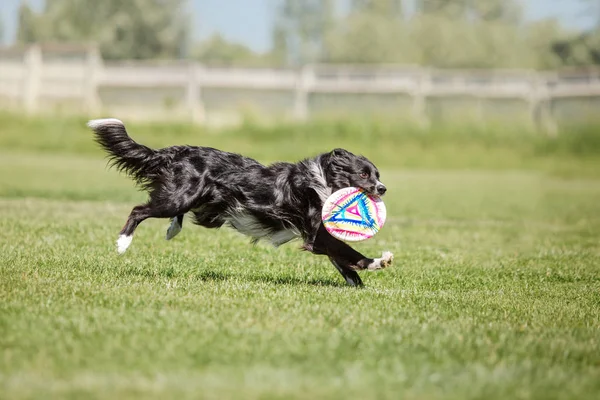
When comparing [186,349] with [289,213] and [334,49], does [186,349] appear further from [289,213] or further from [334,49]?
[334,49]

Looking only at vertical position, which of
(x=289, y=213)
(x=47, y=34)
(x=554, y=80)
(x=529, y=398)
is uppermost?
(x=47, y=34)

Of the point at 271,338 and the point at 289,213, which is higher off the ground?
the point at 289,213

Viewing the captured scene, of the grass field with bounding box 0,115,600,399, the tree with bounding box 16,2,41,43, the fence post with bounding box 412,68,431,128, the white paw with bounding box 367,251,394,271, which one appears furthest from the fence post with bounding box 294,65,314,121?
the white paw with bounding box 367,251,394,271

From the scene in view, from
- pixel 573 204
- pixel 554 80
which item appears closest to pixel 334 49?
pixel 554 80

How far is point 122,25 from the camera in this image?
76.4 meters

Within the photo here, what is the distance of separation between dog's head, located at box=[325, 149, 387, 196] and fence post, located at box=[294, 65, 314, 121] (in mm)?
45384

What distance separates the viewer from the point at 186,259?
374 inches

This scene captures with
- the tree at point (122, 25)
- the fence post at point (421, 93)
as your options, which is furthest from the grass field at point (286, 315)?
the tree at point (122, 25)

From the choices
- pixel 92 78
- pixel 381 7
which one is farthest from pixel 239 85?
pixel 381 7

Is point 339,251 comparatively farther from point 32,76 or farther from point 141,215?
point 32,76

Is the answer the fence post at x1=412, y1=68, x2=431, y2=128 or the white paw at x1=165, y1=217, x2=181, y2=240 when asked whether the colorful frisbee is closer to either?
the white paw at x1=165, y1=217, x2=181, y2=240

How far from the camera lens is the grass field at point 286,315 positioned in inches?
182

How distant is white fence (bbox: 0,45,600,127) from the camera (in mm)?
53125

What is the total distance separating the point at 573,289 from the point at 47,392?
6111 mm
